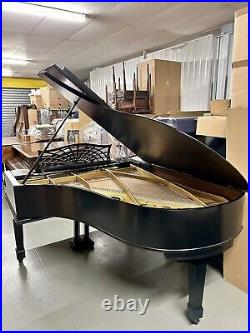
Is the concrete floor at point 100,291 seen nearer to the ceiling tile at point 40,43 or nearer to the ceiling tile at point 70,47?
the ceiling tile at point 40,43

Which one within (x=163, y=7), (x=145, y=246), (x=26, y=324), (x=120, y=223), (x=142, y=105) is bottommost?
(x=26, y=324)

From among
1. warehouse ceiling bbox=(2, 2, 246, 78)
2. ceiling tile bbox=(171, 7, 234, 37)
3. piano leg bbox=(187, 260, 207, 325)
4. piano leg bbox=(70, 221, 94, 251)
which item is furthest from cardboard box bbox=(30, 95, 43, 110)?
piano leg bbox=(187, 260, 207, 325)

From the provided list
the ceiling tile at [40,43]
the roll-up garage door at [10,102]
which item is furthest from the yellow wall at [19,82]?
the ceiling tile at [40,43]

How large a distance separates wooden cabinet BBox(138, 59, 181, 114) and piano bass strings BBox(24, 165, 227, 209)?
2250 mm

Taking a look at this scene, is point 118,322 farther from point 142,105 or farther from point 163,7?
point 163,7

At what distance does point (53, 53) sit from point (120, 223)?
623 cm

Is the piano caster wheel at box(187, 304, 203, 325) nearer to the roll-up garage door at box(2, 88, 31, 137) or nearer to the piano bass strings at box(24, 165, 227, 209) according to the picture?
the piano bass strings at box(24, 165, 227, 209)

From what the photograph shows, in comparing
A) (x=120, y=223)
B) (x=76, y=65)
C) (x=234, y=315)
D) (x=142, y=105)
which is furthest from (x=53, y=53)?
(x=234, y=315)

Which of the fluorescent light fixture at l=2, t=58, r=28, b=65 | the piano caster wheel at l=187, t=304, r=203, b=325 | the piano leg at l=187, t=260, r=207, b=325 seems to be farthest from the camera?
the fluorescent light fixture at l=2, t=58, r=28, b=65

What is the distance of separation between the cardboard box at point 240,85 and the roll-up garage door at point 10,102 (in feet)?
35.5

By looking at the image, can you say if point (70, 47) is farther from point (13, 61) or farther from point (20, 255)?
point (20, 255)

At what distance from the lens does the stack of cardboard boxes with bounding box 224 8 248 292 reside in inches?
74.5

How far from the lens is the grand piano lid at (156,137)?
1630mm

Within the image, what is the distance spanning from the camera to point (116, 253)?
2.76 metres
